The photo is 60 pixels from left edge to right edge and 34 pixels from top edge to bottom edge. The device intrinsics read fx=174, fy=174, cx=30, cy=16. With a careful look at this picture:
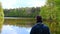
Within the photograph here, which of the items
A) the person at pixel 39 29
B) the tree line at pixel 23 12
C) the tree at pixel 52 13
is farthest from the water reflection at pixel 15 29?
the person at pixel 39 29

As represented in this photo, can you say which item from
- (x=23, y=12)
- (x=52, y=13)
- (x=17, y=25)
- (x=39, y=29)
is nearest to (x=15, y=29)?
(x=17, y=25)

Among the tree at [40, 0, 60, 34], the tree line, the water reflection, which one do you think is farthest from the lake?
the tree at [40, 0, 60, 34]

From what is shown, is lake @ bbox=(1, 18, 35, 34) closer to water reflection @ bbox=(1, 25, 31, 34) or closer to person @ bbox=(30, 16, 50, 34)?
water reflection @ bbox=(1, 25, 31, 34)

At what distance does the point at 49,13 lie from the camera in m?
5.85

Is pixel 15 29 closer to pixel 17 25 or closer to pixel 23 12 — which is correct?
pixel 17 25

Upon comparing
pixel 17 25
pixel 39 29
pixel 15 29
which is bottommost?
pixel 15 29

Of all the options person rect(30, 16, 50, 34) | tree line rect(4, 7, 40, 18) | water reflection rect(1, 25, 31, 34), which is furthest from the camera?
water reflection rect(1, 25, 31, 34)

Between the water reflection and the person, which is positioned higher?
the person

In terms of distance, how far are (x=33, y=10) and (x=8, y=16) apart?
0.86 meters

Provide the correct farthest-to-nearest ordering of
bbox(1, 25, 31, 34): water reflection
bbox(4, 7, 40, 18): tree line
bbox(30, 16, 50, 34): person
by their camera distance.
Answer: bbox(1, 25, 31, 34): water reflection < bbox(4, 7, 40, 18): tree line < bbox(30, 16, 50, 34): person

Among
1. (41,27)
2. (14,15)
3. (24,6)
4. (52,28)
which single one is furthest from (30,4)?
(41,27)

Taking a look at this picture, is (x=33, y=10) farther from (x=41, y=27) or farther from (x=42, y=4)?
(x=41, y=27)

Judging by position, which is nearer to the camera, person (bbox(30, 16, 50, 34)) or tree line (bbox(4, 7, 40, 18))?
person (bbox(30, 16, 50, 34))

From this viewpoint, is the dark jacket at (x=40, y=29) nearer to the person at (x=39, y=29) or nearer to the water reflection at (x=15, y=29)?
the person at (x=39, y=29)
